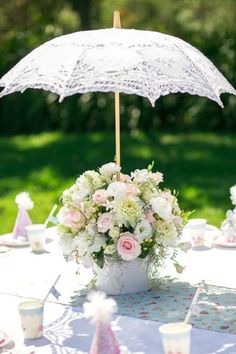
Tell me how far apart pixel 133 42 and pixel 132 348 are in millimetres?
1465

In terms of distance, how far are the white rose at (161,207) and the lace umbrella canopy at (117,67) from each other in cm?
49

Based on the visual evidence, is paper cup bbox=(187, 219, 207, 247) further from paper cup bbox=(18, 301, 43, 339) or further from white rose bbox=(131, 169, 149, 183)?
paper cup bbox=(18, 301, 43, 339)

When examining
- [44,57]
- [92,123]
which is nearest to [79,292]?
[44,57]

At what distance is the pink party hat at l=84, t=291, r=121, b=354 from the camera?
2840 mm

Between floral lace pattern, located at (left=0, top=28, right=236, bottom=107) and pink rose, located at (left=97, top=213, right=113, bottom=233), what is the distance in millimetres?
586

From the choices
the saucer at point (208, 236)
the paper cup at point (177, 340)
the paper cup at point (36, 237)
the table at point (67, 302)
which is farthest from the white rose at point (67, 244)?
the saucer at point (208, 236)

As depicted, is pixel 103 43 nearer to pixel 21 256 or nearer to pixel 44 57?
pixel 44 57

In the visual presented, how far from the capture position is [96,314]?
9.42 ft

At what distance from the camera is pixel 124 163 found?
1019 cm

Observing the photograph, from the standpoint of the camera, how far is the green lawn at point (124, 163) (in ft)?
27.2

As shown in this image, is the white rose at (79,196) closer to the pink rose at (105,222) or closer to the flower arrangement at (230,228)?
the pink rose at (105,222)

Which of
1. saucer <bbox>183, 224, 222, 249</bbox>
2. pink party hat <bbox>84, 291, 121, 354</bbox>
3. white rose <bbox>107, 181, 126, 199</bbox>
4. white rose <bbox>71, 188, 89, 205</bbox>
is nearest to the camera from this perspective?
pink party hat <bbox>84, 291, 121, 354</bbox>

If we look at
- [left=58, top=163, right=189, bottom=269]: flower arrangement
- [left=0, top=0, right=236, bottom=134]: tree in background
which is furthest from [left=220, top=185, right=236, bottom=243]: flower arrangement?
[left=0, top=0, right=236, bottom=134]: tree in background

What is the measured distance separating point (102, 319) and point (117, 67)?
1.40 meters
